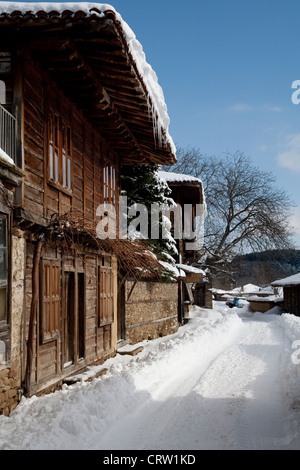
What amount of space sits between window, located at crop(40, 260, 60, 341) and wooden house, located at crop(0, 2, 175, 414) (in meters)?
0.02

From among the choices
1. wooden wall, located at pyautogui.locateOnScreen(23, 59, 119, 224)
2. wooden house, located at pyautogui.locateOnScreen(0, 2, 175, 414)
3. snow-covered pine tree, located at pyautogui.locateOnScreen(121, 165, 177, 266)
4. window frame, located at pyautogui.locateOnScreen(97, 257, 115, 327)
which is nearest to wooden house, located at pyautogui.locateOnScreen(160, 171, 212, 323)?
snow-covered pine tree, located at pyautogui.locateOnScreen(121, 165, 177, 266)

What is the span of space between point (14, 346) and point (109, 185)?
6280 mm

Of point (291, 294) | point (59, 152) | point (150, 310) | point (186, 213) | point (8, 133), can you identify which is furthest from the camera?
point (291, 294)

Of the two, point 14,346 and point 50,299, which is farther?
point 50,299

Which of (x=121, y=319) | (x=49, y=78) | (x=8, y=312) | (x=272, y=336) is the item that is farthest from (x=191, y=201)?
(x=8, y=312)

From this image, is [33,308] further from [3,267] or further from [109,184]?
[109,184]

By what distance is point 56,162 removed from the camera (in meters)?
8.30

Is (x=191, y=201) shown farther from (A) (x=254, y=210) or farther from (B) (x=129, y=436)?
(B) (x=129, y=436)

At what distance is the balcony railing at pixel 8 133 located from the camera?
6.42 m

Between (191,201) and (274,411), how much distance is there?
17.3m

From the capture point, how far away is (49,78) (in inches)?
316

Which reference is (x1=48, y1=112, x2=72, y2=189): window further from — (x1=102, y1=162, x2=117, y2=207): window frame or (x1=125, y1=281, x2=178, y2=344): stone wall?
(x1=125, y1=281, x2=178, y2=344): stone wall

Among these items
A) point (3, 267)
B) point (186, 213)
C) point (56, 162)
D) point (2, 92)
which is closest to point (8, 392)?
point (3, 267)

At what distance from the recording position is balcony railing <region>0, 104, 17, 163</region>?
6417mm
